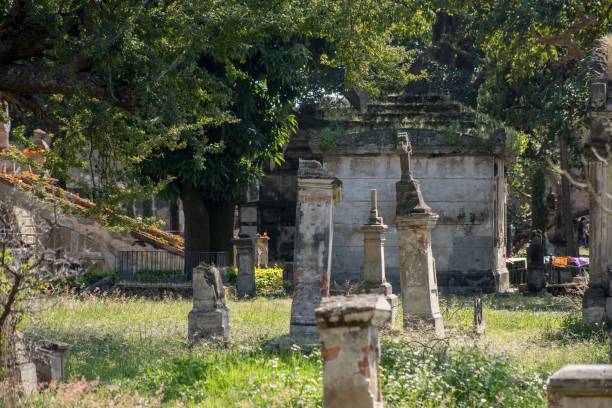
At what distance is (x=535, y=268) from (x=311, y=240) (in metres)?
13.4

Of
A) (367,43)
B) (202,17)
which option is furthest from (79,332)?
(367,43)

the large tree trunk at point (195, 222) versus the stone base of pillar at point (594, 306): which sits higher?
the large tree trunk at point (195, 222)

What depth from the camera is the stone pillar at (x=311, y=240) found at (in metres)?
13.9

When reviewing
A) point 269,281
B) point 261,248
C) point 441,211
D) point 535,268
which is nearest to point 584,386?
point 441,211

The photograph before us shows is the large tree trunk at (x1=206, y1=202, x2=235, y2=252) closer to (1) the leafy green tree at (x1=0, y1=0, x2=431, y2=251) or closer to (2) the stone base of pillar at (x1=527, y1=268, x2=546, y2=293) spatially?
(2) the stone base of pillar at (x1=527, y1=268, x2=546, y2=293)

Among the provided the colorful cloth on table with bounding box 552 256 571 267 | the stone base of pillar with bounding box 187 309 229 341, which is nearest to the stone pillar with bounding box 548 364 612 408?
the stone base of pillar with bounding box 187 309 229 341

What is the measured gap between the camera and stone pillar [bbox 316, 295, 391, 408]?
7.47m

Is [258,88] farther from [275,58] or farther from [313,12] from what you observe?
[313,12]

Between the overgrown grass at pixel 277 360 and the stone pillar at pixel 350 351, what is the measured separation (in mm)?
2174

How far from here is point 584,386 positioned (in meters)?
7.22

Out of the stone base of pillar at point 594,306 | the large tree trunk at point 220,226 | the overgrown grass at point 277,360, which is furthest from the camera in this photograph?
the large tree trunk at point 220,226

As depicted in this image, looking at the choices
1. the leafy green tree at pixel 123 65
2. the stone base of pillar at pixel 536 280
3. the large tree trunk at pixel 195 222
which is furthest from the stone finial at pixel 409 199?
the large tree trunk at pixel 195 222

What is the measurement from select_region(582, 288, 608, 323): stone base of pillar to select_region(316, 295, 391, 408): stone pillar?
10.1m

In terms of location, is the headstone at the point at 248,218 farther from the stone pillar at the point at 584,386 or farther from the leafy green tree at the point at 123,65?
the stone pillar at the point at 584,386
